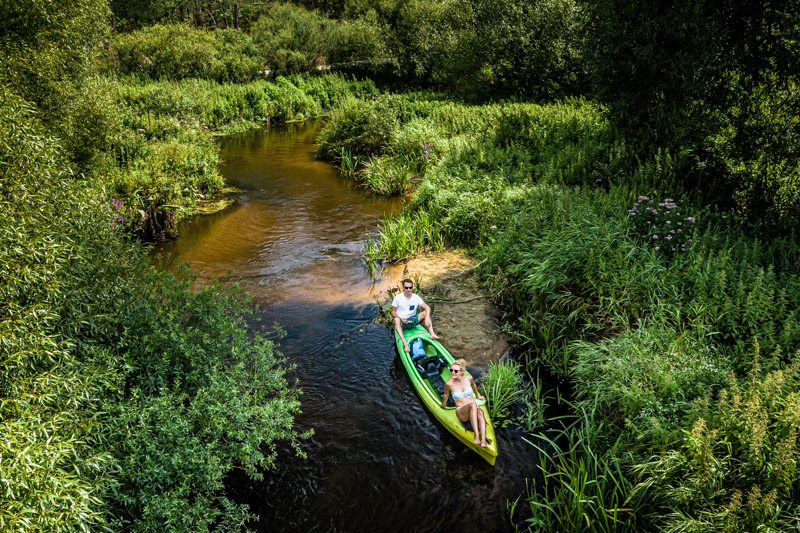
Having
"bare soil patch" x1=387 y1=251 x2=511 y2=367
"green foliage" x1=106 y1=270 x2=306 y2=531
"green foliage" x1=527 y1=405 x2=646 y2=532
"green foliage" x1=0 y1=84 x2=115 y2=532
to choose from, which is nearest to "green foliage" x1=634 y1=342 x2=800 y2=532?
"green foliage" x1=527 y1=405 x2=646 y2=532


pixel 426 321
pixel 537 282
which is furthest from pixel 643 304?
pixel 426 321

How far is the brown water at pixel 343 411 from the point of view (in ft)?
16.3

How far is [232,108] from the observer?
23.9m

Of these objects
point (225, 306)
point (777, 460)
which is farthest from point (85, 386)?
point (777, 460)

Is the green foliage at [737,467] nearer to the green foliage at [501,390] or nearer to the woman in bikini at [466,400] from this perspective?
the woman in bikini at [466,400]

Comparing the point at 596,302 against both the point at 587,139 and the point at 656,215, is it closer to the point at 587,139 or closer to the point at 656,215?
the point at 656,215

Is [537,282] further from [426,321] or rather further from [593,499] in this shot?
[593,499]

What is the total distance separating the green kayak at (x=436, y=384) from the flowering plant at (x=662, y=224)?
10.9ft

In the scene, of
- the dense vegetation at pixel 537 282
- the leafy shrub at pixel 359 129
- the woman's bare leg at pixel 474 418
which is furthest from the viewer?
the leafy shrub at pixel 359 129

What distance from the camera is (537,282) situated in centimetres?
729

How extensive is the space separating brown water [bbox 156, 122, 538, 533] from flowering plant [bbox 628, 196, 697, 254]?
3610 millimetres

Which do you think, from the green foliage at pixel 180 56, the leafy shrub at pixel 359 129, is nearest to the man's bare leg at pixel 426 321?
the leafy shrub at pixel 359 129

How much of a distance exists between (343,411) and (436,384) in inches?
53.5

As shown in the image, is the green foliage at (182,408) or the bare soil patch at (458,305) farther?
the bare soil patch at (458,305)
